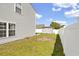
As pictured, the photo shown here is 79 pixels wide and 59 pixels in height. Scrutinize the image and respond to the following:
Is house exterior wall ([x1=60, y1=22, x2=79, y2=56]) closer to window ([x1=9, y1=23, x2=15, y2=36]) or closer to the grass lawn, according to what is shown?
the grass lawn

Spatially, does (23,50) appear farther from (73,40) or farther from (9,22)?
(73,40)

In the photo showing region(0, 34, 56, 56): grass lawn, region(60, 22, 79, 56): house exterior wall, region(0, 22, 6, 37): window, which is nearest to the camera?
region(60, 22, 79, 56): house exterior wall

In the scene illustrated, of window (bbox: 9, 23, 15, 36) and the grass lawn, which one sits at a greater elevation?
window (bbox: 9, 23, 15, 36)

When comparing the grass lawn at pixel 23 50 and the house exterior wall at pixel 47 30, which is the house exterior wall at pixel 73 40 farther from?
the house exterior wall at pixel 47 30

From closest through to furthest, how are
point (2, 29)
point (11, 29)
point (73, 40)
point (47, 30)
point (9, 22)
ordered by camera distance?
point (73, 40), point (2, 29), point (9, 22), point (11, 29), point (47, 30)

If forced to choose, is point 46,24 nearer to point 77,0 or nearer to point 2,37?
point 2,37

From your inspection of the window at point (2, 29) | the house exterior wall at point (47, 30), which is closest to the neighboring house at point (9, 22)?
the window at point (2, 29)

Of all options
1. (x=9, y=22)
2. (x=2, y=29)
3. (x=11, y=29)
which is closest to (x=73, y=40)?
(x=2, y=29)

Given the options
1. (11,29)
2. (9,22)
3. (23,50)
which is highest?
(9,22)

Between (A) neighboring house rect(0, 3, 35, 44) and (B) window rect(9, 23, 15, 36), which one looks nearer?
(A) neighboring house rect(0, 3, 35, 44)

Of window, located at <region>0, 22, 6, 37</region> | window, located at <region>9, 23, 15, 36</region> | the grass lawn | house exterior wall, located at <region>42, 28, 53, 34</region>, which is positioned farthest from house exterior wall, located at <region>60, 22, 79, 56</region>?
house exterior wall, located at <region>42, 28, 53, 34</region>

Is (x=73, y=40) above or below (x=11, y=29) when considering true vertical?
below

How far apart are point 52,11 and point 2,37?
18.4 feet

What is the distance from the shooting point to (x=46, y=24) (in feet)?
32.8
